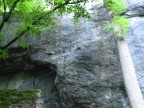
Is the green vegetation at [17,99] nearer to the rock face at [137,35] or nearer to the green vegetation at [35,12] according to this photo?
the green vegetation at [35,12]

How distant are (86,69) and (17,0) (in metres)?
3.59

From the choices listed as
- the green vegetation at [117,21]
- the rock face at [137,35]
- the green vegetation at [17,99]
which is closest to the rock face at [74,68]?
the rock face at [137,35]

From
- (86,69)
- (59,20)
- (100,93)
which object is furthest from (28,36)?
(100,93)

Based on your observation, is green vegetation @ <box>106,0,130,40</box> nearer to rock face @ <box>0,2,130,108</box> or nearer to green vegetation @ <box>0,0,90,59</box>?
green vegetation @ <box>0,0,90,59</box>

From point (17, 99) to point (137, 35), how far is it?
5.76 m

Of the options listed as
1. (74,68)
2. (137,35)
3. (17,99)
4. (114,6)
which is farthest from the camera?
(137,35)

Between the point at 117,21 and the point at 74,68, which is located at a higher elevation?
the point at 117,21

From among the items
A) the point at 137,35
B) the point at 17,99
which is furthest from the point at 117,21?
the point at 17,99

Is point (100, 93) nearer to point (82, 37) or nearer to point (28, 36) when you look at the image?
point (82, 37)

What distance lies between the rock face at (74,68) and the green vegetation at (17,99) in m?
2.91

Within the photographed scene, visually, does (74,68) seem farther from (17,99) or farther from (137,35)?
(17,99)

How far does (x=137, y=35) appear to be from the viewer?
33.4 ft

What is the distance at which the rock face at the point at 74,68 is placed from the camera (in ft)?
30.2

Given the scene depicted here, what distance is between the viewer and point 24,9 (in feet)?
31.8
